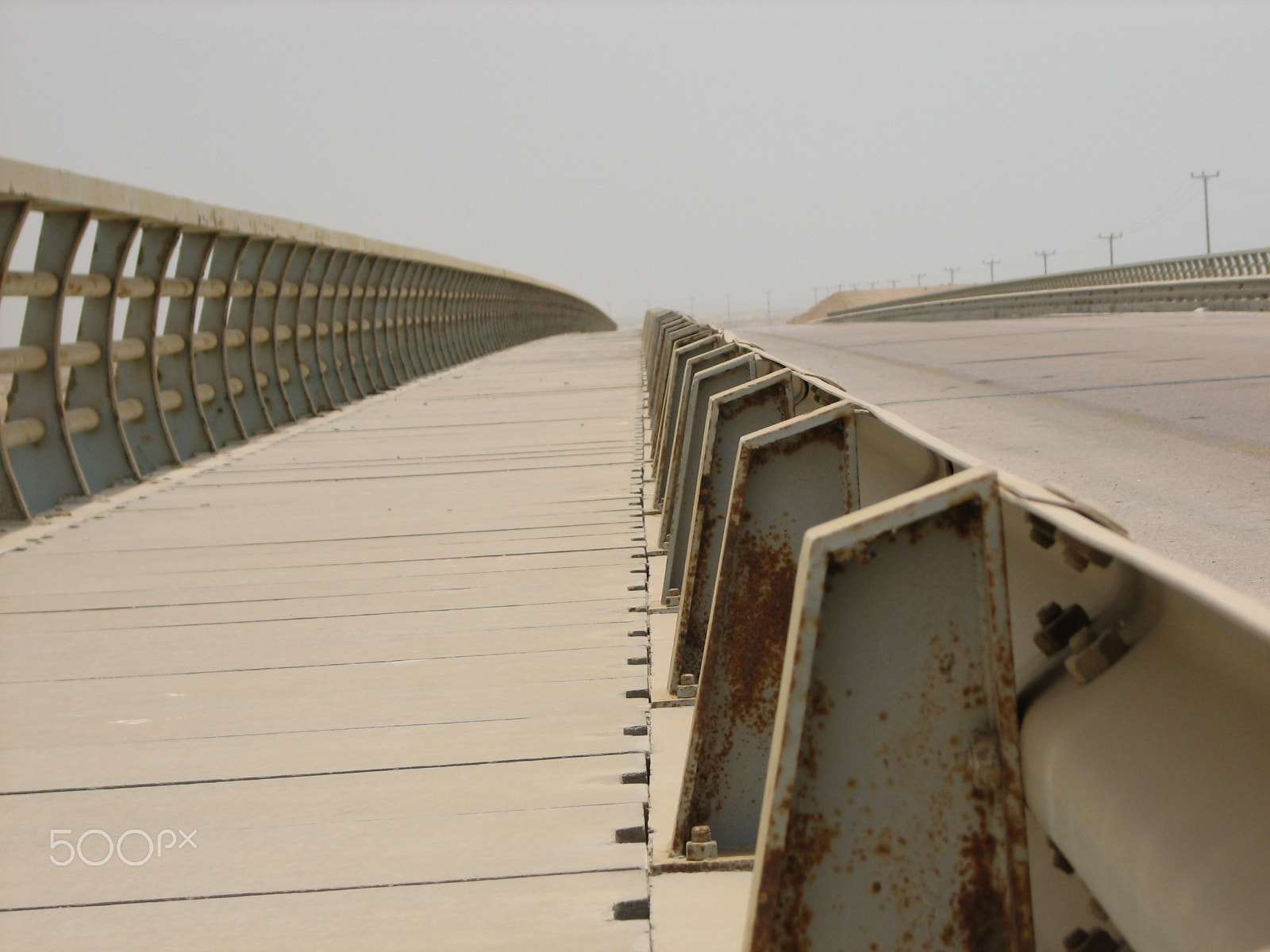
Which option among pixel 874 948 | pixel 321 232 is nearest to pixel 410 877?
pixel 874 948

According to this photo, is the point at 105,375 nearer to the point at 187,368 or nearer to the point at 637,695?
the point at 187,368

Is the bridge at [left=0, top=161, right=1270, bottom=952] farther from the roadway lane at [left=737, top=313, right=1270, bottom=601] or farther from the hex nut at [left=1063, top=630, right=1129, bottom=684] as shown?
the roadway lane at [left=737, top=313, right=1270, bottom=601]

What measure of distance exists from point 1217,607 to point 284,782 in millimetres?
2718

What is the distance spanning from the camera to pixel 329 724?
12.8 ft

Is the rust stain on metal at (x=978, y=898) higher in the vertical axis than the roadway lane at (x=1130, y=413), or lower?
higher

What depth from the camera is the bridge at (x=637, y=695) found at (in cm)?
157

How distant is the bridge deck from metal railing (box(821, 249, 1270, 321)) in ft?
68.9

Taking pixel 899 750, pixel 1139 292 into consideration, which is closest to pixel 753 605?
pixel 899 750

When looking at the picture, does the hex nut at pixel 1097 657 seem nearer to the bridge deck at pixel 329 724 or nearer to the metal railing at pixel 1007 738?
the metal railing at pixel 1007 738

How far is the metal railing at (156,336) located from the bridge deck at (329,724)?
1.05 meters

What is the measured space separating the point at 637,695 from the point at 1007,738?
7.35 feet

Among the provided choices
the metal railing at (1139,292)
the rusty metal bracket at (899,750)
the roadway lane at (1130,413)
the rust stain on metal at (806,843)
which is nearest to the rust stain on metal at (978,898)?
the rusty metal bracket at (899,750)

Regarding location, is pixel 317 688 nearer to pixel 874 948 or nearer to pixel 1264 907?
pixel 874 948

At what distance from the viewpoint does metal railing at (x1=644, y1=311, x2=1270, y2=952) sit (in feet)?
4.25
